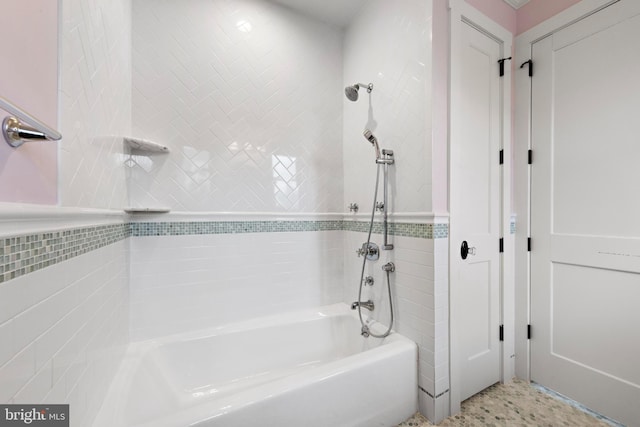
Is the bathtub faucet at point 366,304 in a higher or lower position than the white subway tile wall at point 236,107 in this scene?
lower

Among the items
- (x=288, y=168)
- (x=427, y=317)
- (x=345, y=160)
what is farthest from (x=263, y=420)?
(x=345, y=160)

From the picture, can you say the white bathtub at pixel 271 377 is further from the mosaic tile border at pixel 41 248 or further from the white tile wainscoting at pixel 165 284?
the mosaic tile border at pixel 41 248

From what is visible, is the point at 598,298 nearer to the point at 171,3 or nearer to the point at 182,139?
the point at 182,139

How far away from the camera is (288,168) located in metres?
1.97

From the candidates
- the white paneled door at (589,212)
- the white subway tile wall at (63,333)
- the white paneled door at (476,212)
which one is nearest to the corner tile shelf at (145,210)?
the white subway tile wall at (63,333)

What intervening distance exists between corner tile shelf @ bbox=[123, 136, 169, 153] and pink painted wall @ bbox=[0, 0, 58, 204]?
30.3 inches

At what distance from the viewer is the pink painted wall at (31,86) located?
500mm

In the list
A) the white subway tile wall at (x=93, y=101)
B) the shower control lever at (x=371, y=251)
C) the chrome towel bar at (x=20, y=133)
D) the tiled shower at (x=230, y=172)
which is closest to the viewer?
the chrome towel bar at (x=20, y=133)

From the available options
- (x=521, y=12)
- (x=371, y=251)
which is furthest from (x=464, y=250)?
(x=521, y=12)

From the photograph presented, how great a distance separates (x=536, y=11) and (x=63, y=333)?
296 cm

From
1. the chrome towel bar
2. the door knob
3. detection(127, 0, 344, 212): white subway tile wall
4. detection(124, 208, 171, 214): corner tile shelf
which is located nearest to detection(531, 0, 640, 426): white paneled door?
the door knob

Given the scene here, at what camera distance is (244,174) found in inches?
71.5

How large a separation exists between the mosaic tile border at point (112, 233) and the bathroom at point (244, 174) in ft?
0.04

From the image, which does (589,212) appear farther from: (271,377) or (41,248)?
(41,248)
